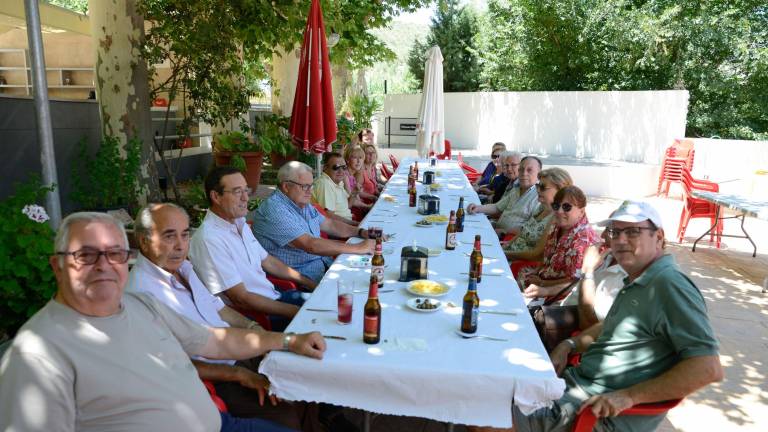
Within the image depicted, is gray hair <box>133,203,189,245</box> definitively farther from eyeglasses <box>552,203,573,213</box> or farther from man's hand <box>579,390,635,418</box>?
eyeglasses <box>552,203,573,213</box>

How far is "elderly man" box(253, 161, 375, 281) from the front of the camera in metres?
3.69

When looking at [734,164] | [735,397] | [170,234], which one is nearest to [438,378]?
[170,234]

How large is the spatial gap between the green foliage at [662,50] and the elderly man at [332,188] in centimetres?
1385

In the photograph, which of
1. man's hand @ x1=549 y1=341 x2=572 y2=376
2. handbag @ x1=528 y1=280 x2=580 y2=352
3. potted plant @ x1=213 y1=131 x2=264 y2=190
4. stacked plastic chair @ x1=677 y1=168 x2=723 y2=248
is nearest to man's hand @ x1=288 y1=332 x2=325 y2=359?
man's hand @ x1=549 y1=341 x2=572 y2=376

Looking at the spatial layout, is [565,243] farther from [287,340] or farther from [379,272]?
[287,340]

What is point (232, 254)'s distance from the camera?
119 inches

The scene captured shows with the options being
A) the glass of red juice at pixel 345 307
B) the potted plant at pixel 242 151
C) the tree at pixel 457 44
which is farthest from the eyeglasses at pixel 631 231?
the tree at pixel 457 44

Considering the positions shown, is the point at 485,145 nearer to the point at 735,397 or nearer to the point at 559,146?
the point at 559,146

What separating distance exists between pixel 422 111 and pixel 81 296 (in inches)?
330

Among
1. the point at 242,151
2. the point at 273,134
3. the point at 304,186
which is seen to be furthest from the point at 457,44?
the point at 304,186

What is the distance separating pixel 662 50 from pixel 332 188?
14827 millimetres

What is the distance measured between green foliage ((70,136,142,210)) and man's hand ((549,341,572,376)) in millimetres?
4678

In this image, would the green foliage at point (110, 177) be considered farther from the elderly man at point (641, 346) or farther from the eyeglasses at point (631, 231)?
the eyeglasses at point (631, 231)

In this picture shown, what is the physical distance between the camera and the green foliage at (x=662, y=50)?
15000 mm
